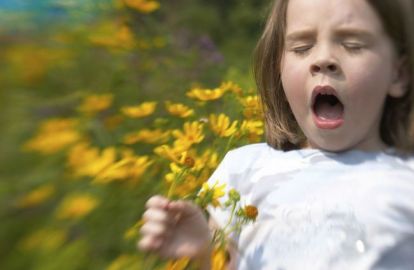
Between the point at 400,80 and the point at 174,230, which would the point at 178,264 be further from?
the point at 400,80

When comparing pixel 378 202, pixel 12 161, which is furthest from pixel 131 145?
pixel 12 161

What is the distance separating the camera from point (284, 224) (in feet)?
3.65

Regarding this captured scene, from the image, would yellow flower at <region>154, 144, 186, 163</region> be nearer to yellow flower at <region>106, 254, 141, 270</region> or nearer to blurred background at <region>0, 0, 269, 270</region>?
blurred background at <region>0, 0, 269, 270</region>

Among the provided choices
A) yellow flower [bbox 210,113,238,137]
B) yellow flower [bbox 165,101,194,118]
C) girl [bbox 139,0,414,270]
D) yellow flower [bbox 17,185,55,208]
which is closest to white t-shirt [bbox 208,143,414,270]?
girl [bbox 139,0,414,270]

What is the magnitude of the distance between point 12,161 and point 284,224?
53 centimetres

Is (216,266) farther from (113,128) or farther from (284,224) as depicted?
(113,128)

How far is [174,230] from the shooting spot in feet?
3.27

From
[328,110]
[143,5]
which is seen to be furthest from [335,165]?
[143,5]

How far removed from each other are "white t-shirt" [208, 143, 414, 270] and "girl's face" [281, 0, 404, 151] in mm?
53

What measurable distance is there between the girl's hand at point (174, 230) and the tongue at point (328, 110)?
272 millimetres

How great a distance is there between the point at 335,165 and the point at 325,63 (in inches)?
7.2

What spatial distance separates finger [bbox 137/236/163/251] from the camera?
3.00 ft

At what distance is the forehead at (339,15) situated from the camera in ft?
3.61

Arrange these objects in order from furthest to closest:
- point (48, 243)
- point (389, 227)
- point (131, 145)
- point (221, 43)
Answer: point (221, 43)
point (131, 145)
point (389, 227)
point (48, 243)
